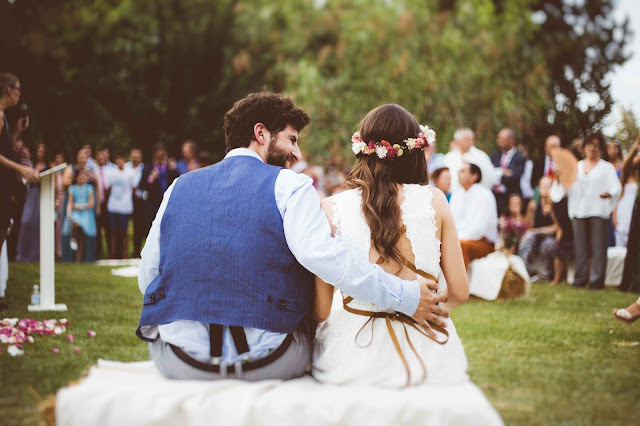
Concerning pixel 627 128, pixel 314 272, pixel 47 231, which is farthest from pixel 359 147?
pixel 627 128

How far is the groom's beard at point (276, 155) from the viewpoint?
298cm

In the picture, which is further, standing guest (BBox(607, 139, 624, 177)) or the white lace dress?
standing guest (BBox(607, 139, 624, 177))

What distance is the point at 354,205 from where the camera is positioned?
9.53 feet

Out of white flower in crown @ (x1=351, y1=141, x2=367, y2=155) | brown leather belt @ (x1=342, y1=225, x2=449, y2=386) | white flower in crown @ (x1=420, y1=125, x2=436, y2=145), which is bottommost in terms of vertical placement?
brown leather belt @ (x1=342, y1=225, x2=449, y2=386)

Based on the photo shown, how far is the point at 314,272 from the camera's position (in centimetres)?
259

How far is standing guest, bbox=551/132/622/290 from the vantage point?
8961 millimetres

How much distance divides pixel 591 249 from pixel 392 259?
7342 mm

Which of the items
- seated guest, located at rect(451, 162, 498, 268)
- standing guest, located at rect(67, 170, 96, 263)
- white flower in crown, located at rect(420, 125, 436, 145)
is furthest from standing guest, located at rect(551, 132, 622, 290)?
standing guest, located at rect(67, 170, 96, 263)

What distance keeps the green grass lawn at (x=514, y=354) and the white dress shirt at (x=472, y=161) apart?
2.18 meters

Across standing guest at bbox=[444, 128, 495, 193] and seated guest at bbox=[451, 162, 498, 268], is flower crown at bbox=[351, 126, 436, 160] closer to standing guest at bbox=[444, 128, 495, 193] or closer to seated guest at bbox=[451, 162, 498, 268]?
seated guest at bbox=[451, 162, 498, 268]

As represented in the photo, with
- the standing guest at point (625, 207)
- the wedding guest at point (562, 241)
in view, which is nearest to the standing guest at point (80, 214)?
the wedding guest at point (562, 241)

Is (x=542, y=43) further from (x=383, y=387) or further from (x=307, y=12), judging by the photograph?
(x=383, y=387)

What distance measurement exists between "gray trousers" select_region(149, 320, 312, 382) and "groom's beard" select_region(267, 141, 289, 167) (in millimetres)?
750

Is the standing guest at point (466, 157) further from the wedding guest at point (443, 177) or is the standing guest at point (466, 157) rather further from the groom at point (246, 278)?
the groom at point (246, 278)
